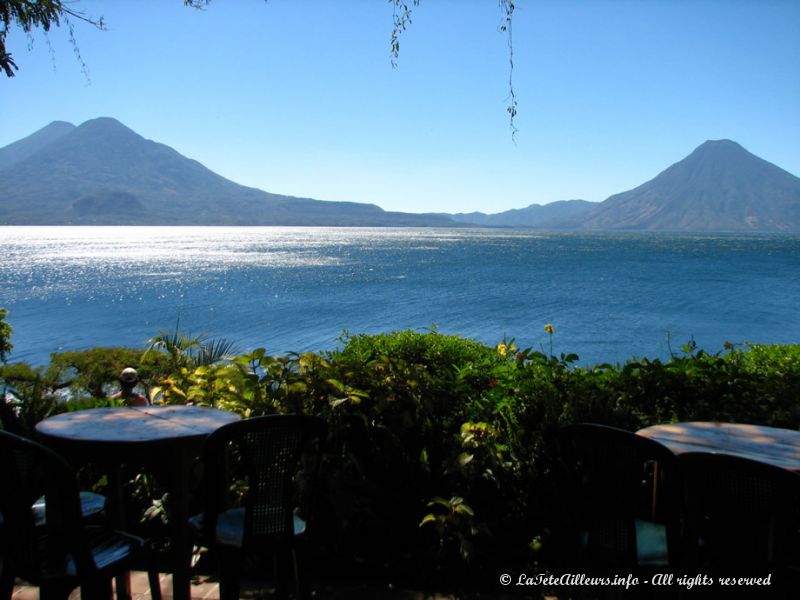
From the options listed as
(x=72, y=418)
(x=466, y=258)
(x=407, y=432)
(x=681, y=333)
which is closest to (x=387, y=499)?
(x=407, y=432)

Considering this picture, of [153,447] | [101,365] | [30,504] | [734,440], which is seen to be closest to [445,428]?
[734,440]

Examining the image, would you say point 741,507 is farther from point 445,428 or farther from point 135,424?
point 135,424

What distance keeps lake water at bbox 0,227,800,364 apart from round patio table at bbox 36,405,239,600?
13311 mm

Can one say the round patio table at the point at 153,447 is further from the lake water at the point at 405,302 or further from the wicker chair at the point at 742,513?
the lake water at the point at 405,302

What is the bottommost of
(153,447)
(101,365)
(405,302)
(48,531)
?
(405,302)

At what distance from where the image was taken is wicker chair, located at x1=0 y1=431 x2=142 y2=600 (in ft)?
7.54

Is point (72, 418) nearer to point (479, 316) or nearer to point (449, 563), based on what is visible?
point (449, 563)

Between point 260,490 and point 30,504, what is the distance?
0.86 meters

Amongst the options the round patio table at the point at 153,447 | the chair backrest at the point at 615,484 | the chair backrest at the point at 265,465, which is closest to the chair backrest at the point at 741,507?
the chair backrest at the point at 615,484

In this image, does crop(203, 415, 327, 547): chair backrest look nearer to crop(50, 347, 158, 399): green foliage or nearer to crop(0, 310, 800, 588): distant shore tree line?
crop(0, 310, 800, 588): distant shore tree line

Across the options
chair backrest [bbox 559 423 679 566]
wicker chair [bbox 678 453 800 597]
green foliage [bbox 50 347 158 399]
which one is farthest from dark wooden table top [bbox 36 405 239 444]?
green foliage [bbox 50 347 158 399]

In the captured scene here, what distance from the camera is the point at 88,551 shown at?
2422 millimetres

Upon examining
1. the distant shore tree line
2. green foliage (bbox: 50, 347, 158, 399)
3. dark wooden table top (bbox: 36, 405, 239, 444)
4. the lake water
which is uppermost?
dark wooden table top (bbox: 36, 405, 239, 444)

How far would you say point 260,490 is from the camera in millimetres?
2689
